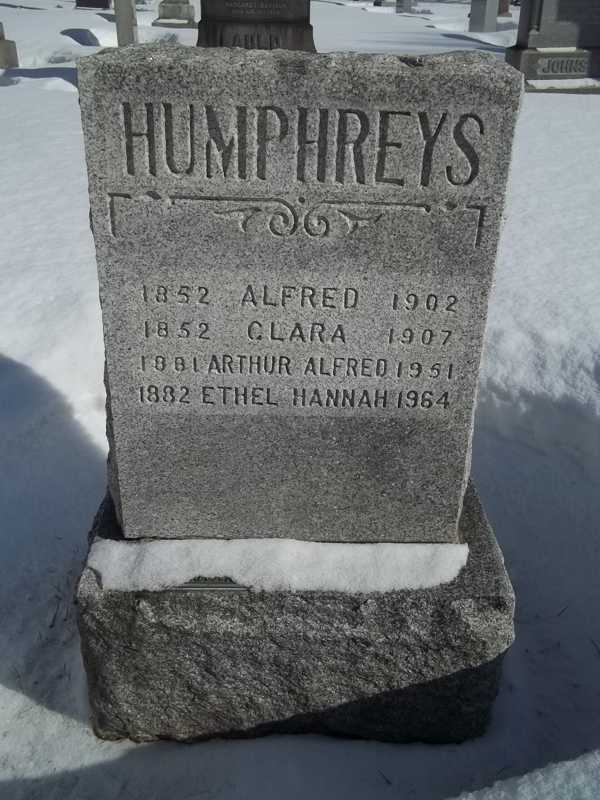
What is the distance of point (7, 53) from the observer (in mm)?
11695

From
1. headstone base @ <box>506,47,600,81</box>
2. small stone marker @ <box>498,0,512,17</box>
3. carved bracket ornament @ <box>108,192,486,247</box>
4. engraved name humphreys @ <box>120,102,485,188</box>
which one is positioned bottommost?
headstone base @ <box>506,47,600,81</box>

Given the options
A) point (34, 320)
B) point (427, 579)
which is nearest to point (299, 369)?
point (427, 579)

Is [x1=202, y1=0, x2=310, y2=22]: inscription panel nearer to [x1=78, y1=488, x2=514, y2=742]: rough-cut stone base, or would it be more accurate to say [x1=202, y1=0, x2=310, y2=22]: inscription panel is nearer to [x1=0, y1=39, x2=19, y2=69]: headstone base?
[x1=0, y1=39, x2=19, y2=69]: headstone base

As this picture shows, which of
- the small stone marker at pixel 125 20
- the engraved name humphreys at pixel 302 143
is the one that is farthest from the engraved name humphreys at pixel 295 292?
the small stone marker at pixel 125 20

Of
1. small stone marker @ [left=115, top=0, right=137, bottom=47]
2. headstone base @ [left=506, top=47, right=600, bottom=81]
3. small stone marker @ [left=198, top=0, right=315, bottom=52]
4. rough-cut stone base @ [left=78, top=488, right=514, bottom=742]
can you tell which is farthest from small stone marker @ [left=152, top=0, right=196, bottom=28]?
rough-cut stone base @ [left=78, top=488, right=514, bottom=742]

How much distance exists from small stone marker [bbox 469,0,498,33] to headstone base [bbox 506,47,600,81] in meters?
11.3

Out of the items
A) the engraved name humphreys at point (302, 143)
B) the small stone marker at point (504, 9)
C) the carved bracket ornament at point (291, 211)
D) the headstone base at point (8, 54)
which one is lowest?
the headstone base at point (8, 54)

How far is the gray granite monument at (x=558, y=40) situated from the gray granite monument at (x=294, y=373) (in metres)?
8.86

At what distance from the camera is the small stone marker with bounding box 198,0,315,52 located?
24.1 feet

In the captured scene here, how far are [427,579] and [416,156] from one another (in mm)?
1154

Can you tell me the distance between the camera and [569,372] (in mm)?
3205

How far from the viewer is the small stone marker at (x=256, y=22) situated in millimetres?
7352

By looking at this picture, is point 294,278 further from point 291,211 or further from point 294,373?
point 294,373

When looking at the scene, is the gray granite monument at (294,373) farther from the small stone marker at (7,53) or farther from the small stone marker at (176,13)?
the small stone marker at (176,13)
